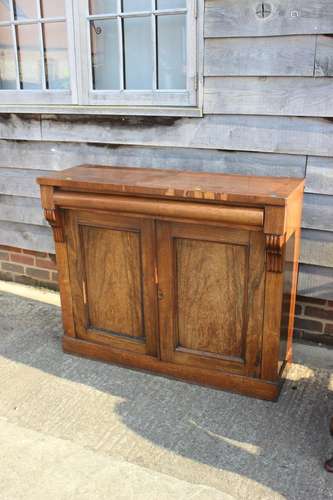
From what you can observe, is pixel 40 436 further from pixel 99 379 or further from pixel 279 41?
pixel 279 41

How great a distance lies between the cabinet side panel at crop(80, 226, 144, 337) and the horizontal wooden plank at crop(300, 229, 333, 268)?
0.87 m

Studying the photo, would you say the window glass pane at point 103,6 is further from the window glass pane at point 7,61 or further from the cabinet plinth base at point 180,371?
the cabinet plinth base at point 180,371

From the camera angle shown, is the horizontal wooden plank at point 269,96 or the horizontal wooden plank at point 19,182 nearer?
the horizontal wooden plank at point 269,96

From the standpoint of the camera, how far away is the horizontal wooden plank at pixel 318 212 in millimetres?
2529

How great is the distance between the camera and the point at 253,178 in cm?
248

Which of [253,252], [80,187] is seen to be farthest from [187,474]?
[80,187]

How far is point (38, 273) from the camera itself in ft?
11.8

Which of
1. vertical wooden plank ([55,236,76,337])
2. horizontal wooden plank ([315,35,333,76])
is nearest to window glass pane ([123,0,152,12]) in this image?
horizontal wooden plank ([315,35,333,76])

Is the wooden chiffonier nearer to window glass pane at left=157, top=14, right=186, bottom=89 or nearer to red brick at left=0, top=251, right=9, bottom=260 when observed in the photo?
window glass pane at left=157, top=14, right=186, bottom=89

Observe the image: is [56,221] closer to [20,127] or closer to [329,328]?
[20,127]

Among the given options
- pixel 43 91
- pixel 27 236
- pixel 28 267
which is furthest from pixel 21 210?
pixel 43 91

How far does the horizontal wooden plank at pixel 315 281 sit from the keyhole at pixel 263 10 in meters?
1.25

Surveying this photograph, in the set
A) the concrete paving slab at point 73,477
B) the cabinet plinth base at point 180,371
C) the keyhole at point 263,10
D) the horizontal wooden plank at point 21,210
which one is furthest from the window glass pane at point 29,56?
the concrete paving slab at point 73,477

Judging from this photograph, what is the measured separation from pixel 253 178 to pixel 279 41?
0.65m
